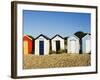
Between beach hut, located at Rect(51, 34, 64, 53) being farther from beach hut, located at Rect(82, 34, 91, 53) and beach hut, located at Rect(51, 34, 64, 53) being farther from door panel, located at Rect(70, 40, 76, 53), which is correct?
beach hut, located at Rect(82, 34, 91, 53)

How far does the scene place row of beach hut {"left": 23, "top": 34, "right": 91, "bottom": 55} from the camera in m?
1.92

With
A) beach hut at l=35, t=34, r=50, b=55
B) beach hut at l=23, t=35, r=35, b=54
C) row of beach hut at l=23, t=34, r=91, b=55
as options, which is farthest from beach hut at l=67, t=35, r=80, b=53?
beach hut at l=23, t=35, r=35, b=54

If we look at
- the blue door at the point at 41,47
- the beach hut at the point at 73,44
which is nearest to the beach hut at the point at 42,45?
the blue door at the point at 41,47

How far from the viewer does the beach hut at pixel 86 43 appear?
212cm

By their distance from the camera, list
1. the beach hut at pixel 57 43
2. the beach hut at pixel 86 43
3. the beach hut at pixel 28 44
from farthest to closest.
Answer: the beach hut at pixel 86 43
the beach hut at pixel 57 43
the beach hut at pixel 28 44

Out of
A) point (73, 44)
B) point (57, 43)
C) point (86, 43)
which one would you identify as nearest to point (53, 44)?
point (57, 43)

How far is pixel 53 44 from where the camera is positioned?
2008 mm

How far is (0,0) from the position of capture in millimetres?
1861

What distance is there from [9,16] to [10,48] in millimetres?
235

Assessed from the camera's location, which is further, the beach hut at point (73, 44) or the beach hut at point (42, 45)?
the beach hut at point (73, 44)

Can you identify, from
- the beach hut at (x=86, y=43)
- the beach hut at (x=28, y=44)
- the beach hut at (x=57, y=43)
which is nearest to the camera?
the beach hut at (x=28, y=44)

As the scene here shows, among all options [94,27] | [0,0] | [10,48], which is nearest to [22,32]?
[10,48]

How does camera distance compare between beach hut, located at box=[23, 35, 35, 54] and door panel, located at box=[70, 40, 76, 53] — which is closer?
beach hut, located at box=[23, 35, 35, 54]

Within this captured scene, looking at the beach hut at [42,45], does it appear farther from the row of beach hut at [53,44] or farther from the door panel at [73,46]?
the door panel at [73,46]
